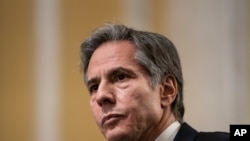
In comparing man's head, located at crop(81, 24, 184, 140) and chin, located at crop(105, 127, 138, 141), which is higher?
man's head, located at crop(81, 24, 184, 140)

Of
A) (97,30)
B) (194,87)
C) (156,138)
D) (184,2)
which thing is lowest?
(156,138)

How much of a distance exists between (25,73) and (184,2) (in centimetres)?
89

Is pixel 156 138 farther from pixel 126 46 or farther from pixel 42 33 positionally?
pixel 42 33

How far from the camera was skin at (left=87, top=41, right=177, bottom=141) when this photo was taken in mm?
1480

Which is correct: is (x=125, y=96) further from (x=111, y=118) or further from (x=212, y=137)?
(x=212, y=137)

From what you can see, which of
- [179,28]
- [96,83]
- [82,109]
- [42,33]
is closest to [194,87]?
[179,28]

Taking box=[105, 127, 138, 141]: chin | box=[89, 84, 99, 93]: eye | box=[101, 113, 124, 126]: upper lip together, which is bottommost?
box=[105, 127, 138, 141]: chin

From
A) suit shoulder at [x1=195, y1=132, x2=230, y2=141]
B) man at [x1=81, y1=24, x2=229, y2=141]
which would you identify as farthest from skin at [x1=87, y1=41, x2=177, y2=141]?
suit shoulder at [x1=195, y1=132, x2=230, y2=141]

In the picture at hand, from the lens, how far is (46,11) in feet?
8.59

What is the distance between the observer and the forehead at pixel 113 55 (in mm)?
1545

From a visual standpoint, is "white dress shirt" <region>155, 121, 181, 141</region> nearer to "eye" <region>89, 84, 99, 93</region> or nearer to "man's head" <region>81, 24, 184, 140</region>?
"man's head" <region>81, 24, 184, 140</region>

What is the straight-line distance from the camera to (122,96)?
150 centimetres

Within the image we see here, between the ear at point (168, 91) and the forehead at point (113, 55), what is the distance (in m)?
0.13

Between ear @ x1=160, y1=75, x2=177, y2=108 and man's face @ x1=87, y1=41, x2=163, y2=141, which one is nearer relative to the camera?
man's face @ x1=87, y1=41, x2=163, y2=141
